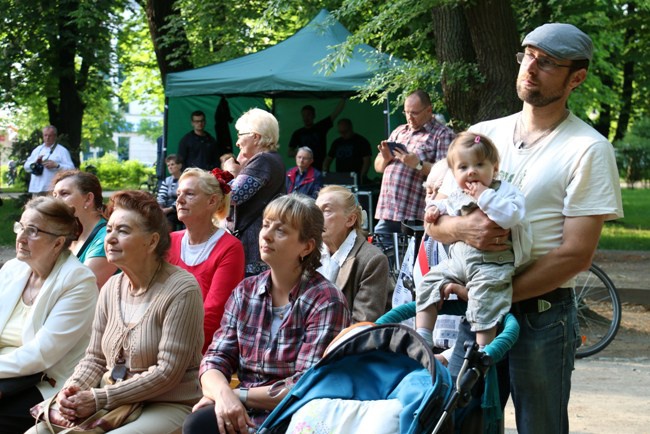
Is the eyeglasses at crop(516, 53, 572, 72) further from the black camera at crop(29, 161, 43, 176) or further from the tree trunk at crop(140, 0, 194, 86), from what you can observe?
the black camera at crop(29, 161, 43, 176)

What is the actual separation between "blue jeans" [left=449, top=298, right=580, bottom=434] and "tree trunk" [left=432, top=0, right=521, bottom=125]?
6.10 metres

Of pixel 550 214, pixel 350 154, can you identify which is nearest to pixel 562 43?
pixel 550 214

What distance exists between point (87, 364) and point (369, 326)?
5.96ft

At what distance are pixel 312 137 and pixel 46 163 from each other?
550 centimetres

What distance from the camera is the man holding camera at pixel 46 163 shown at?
60.5 ft

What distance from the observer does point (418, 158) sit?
30.8 feet

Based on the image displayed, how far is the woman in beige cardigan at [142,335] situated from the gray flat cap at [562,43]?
6.39 feet

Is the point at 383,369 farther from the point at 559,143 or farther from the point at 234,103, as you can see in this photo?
the point at 234,103

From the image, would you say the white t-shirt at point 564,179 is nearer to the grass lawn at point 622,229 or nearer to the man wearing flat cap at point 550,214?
the man wearing flat cap at point 550,214

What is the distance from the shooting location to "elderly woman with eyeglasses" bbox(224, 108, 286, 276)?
7.06 m

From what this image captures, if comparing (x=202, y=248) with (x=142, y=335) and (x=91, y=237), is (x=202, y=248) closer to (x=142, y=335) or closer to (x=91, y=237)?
(x=91, y=237)

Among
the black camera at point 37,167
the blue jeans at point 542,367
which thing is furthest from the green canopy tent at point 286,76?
the blue jeans at point 542,367

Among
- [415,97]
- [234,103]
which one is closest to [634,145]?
[234,103]

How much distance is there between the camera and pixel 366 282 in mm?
5488
